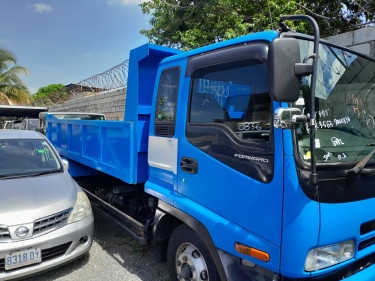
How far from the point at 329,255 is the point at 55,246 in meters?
2.69

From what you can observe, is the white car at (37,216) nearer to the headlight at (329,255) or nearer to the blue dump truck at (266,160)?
the blue dump truck at (266,160)

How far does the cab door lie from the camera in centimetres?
188

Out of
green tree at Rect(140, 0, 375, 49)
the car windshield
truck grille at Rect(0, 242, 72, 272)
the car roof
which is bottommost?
truck grille at Rect(0, 242, 72, 272)

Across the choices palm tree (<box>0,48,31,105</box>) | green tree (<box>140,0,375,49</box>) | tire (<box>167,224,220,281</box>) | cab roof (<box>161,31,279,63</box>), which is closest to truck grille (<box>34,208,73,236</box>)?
tire (<box>167,224,220,281</box>)

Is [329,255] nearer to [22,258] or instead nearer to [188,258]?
[188,258]

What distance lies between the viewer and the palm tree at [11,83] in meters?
18.5

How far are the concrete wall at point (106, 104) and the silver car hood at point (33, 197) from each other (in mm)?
6028

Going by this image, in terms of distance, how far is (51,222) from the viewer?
3070mm

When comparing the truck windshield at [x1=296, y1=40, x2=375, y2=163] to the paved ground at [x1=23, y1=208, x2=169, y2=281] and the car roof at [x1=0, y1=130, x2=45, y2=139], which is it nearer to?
the paved ground at [x1=23, y1=208, x2=169, y2=281]

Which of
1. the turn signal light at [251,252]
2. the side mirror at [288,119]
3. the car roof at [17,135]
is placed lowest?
the turn signal light at [251,252]

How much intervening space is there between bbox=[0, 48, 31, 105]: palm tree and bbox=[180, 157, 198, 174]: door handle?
20469 mm

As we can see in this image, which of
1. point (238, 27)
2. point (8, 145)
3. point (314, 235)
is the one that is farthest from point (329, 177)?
point (238, 27)

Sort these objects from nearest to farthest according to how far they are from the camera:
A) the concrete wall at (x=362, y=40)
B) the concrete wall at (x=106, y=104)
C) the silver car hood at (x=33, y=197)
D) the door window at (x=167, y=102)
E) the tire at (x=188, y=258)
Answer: the tire at (x=188, y=258) → the door window at (x=167, y=102) → the silver car hood at (x=33, y=197) → the concrete wall at (x=362, y=40) → the concrete wall at (x=106, y=104)

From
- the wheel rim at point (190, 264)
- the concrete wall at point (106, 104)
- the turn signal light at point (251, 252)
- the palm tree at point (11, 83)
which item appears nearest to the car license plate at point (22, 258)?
the wheel rim at point (190, 264)
